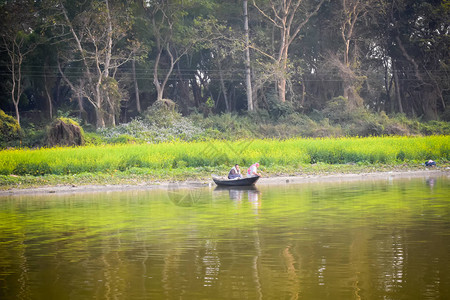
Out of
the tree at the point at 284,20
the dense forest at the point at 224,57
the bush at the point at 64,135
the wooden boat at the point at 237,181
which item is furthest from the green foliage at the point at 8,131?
the wooden boat at the point at 237,181

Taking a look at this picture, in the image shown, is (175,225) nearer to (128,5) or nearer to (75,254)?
(75,254)

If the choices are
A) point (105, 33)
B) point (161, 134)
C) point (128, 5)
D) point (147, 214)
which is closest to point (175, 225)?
point (147, 214)

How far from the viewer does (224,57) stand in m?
50.1

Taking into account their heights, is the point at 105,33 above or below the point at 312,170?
above

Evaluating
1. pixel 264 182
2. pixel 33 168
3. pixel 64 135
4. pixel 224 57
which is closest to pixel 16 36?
pixel 64 135

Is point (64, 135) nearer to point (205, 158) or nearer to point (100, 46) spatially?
point (205, 158)

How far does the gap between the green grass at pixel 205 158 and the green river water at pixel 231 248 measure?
7593mm

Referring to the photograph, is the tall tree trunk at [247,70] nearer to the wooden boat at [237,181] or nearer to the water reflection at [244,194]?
the wooden boat at [237,181]

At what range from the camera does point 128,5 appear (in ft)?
160

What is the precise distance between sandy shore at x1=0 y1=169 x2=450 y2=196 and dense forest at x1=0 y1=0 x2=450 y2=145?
65.9 feet

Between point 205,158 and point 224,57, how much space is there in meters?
22.8

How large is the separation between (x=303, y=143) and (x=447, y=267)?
23281 mm

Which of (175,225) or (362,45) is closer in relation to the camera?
(175,225)

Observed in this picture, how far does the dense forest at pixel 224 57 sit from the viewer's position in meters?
46.5
